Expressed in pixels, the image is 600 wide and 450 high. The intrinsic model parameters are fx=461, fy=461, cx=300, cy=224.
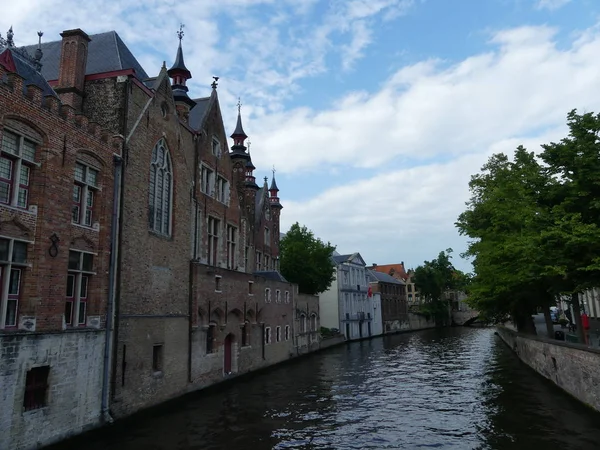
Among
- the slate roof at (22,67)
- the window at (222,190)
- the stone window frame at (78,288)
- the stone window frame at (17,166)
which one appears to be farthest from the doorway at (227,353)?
the slate roof at (22,67)

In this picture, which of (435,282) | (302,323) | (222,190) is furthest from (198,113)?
(435,282)

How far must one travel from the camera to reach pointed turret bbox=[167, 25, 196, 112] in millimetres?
26562

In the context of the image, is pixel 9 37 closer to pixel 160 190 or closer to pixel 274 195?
pixel 160 190

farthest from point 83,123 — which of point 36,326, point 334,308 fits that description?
point 334,308

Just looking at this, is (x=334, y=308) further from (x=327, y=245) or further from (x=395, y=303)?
(x=395, y=303)

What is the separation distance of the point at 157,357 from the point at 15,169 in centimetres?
1068

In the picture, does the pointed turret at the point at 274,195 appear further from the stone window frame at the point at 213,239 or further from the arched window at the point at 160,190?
the arched window at the point at 160,190

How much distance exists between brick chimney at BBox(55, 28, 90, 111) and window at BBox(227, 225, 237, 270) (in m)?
13.5

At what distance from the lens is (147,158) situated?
70.5ft

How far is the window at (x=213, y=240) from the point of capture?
29.0 meters

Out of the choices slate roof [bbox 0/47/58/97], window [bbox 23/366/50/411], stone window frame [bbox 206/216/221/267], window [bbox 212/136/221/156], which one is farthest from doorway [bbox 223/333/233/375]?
slate roof [bbox 0/47/58/97]

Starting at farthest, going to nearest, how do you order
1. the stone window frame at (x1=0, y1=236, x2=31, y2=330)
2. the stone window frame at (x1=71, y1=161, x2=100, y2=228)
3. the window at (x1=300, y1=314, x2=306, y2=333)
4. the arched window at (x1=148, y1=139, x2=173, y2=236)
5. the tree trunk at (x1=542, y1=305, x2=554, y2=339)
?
1. the window at (x1=300, y1=314, x2=306, y2=333)
2. the tree trunk at (x1=542, y1=305, x2=554, y2=339)
3. the arched window at (x1=148, y1=139, x2=173, y2=236)
4. the stone window frame at (x1=71, y1=161, x2=100, y2=228)
5. the stone window frame at (x1=0, y1=236, x2=31, y2=330)

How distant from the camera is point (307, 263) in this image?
51219 mm

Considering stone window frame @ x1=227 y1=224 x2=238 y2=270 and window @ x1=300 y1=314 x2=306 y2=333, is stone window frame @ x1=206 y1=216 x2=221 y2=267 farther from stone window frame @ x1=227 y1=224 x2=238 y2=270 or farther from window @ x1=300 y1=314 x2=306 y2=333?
window @ x1=300 y1=314 x2=306 y2=333
